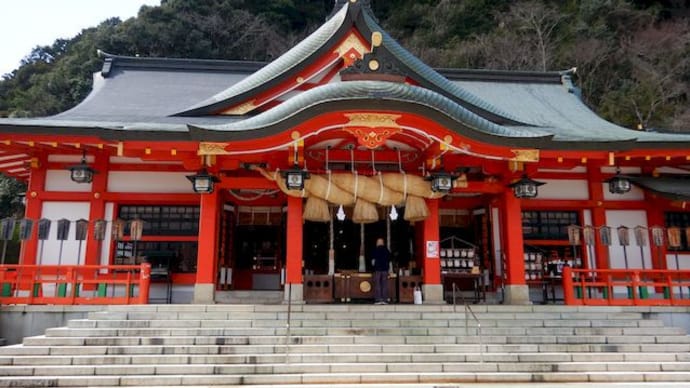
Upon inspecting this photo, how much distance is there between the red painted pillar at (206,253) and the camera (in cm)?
1023

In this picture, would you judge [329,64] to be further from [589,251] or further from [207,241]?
[589,251]

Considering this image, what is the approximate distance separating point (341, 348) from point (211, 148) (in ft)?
15.6

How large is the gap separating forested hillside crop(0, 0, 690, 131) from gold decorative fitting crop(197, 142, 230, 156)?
25327 millimetres

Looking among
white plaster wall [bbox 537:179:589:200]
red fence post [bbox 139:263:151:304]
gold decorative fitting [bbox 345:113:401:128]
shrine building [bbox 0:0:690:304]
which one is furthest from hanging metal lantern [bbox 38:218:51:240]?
white plaster wall [bbox 537:179:589:200]

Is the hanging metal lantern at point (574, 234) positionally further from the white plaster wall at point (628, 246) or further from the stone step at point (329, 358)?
the stone step at point (329, 358)

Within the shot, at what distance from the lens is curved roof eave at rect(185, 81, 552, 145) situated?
9.23m

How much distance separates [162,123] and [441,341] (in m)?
7.41

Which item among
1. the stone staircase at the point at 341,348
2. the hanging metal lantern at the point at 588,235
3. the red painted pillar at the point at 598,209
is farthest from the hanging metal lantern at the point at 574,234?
the stone staircase at the point at 341,348

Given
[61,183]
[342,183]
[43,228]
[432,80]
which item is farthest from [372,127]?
[61,183]

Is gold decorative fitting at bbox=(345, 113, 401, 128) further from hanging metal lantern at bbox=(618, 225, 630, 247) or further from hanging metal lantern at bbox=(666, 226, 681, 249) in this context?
hanging metal lantern at bbox=(666, 226, 681, 249)

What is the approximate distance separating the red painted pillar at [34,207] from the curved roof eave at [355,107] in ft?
16.2

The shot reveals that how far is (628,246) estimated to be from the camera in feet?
41.7

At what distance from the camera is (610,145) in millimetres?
10461

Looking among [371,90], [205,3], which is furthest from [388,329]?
[205,3]
